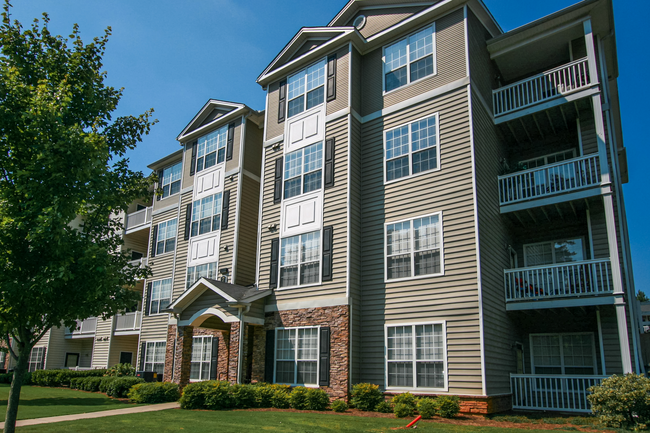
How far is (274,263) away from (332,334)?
410 centimetres

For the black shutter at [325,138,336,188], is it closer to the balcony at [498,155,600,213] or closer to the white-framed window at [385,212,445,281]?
the white-framed window at [385,212,445,281]

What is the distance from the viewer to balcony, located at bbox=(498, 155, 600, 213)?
14398 millimetres

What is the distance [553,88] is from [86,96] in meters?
14.2

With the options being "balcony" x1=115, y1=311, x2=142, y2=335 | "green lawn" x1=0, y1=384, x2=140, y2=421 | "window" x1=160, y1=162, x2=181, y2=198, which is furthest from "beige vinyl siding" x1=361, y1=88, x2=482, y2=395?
"balcony" x1=115, y1=311, x2=142, y2=335

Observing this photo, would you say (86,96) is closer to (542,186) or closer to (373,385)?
(373,385)

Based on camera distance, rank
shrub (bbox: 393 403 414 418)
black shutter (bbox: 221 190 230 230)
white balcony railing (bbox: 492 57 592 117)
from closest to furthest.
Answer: shrub (bbox: 393 403 414 418) → white balcony railing (bbox: 492 57 592 117) → black shutter (bbox: 221 190 230 230)

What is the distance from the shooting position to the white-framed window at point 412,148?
1572 centimetres

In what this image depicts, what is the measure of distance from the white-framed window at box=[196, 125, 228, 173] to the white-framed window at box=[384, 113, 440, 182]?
9701 millimetres

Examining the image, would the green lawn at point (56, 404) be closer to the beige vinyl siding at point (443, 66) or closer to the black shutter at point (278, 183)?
the black shutter at point (278, 183)

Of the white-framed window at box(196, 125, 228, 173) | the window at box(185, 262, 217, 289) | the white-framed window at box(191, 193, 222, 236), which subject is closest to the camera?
the window at box(185, 262, 217, 289)

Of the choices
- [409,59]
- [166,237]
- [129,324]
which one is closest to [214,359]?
[166,237]

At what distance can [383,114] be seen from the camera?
57.2 ft

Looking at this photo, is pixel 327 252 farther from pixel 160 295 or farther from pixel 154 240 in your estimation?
pixel 154 240

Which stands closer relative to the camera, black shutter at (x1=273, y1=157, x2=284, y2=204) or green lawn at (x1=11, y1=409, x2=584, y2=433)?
green lawn at (x1=11, y1=409, x2=584, y2=433)
